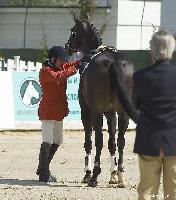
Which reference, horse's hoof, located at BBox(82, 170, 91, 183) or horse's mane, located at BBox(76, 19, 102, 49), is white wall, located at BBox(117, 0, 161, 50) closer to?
horse's mane, located at BBox(76, 19, 102, 49)

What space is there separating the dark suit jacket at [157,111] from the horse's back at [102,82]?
3933mm

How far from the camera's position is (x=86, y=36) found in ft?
36.8

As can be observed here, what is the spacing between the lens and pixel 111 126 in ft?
36.0

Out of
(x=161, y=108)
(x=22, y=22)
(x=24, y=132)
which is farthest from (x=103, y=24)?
(x=161, y=108)

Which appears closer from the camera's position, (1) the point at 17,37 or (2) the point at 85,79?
(2) the point at 85,79

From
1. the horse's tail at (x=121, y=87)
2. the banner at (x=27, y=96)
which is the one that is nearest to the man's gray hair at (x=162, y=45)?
the horse's tail at (x=121, y=87)

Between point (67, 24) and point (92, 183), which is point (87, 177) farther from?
point (67, 24)

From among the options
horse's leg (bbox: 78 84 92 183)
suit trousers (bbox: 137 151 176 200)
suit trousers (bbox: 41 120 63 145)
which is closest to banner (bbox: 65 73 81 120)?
horse's leg (bbox: 78 84 92 183)

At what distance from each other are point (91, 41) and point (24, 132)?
9329 mm

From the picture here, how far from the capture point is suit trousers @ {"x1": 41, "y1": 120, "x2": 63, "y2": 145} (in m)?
10.9

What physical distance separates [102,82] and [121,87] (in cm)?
37

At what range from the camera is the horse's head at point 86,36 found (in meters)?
11.1

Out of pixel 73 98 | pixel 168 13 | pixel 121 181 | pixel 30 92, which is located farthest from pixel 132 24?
pixel 121 181

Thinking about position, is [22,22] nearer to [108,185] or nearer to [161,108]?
[108,185]
